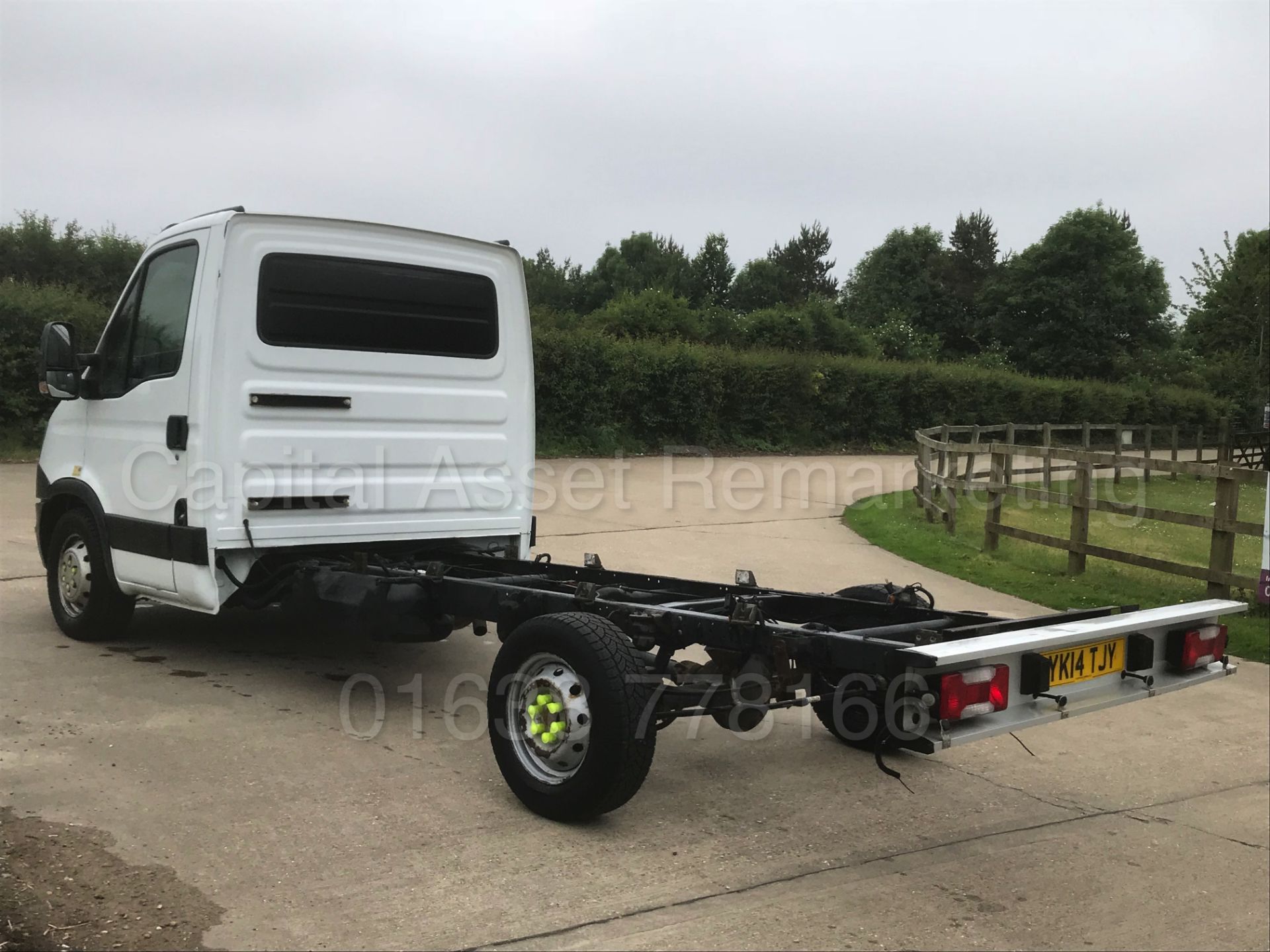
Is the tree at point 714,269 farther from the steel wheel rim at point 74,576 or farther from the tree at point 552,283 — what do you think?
the steel wheel rim at point 74,576

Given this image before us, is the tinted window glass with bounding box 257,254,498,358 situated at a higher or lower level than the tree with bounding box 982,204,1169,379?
lower

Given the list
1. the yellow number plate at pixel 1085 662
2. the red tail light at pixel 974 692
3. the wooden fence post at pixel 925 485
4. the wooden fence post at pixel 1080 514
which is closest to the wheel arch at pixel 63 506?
the red tail light at pixel 974 692

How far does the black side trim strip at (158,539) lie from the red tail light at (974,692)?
3.56 meters

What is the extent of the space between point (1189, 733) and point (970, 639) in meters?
3.35

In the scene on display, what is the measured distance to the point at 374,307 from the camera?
588 cm

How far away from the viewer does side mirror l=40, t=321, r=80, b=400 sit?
5973mm

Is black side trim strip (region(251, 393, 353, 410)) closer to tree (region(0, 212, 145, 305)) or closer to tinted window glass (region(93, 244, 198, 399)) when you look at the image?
tinted window glass (region(93, 244, 198, 399))

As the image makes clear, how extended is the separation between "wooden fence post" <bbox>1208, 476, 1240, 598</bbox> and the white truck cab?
5642 millimetres

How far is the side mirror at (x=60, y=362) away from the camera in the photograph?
5.97 m

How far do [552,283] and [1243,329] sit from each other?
34.8 meters

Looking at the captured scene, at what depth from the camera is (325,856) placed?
12.3 feet

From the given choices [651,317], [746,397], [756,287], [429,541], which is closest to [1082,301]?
[756,287]

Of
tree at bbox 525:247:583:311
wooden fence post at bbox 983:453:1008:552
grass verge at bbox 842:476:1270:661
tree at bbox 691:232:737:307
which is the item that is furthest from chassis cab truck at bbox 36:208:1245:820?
tree at bbox 691:232:737:307

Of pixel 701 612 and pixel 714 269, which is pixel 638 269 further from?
pixel 701 612
